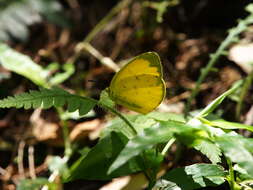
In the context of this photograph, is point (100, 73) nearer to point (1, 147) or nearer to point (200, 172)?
point (1, 147)

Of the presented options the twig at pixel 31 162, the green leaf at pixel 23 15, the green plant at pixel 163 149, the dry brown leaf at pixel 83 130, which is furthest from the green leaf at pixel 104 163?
the green leaf at pixel 23 15

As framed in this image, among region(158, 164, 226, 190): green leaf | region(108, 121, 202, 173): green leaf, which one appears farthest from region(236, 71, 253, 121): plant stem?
region(108, 121, 202, 173): green leaf

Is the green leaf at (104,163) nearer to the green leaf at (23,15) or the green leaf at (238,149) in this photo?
the green leaf at (238,149)

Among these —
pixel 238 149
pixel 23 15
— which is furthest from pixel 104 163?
pixel 23 15

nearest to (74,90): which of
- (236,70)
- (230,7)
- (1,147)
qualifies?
(1,147)

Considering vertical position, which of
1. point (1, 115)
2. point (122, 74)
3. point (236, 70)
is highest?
point (1, 115)

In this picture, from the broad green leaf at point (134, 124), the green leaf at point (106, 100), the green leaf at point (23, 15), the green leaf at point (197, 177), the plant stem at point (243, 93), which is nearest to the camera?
the green leaf at point (197, 177)

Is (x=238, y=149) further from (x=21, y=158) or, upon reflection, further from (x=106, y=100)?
(x=21, y=158)
